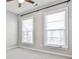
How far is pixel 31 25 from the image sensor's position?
14.9 ft

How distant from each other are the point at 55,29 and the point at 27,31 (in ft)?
6.21

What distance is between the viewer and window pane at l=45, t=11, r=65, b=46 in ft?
10.8

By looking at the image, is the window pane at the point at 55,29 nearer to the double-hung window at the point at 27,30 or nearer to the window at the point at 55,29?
the window at the point at 55,29

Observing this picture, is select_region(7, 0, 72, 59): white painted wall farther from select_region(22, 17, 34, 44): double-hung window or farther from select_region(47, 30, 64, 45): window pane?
select_region(22, 17, 34, 44): double-hung window

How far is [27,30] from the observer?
191 inches

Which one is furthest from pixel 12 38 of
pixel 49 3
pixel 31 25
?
pixel 49 3

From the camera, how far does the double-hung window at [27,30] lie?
14.9ft

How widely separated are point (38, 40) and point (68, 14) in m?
1.83

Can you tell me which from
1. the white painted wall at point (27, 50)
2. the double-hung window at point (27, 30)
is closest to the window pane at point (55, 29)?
the white painted wall at point (27, 50)

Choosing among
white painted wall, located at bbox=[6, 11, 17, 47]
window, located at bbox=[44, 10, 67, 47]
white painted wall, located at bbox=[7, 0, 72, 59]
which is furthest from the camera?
white painted wall, located at bbox=[6, 11, 17, 47]

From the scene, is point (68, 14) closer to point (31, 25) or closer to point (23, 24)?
point (31, 25)

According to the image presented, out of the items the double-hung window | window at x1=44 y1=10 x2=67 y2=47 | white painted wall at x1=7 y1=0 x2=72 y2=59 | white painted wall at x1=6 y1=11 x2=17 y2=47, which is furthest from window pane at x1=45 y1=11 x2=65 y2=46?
white painted wall at x1=6 y1=11 x2=17 y2=47

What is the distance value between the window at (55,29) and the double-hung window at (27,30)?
1.02 m
